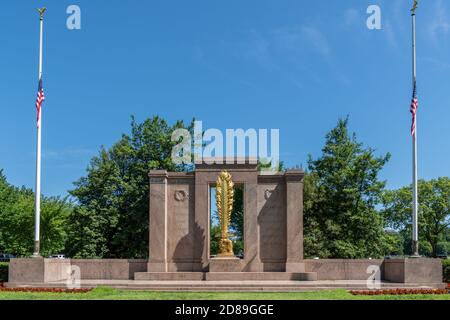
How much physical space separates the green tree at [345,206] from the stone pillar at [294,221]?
9.12 metres

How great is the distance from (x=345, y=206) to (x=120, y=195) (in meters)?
14.9

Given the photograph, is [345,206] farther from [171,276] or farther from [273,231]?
[171,276]

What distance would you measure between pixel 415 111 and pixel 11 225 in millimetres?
34652

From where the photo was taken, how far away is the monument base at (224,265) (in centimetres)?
2427

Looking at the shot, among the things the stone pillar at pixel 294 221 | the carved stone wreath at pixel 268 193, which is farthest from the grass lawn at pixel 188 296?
the carved stone wreath at pixel 268 193

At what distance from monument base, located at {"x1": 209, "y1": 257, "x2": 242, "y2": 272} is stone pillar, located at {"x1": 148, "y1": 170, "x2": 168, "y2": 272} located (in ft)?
7.91

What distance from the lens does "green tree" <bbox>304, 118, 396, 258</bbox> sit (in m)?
34.0

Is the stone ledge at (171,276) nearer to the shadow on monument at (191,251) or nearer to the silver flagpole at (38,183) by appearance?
the shadow on monument at (191,251)

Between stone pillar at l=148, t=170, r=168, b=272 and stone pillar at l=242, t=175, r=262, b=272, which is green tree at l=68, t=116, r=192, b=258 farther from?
stone pillar at l=242, t=175, r=262, b=272

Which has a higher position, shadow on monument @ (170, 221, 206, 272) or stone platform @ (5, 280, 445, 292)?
shadow on monument @ (170, 221, 206, 272)

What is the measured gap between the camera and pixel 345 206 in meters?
34.6


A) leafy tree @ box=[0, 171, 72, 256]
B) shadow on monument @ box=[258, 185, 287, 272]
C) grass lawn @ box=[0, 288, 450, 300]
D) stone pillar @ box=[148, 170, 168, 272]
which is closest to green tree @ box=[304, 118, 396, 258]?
shadow on monument @ box=[258, 185, 287, 272]

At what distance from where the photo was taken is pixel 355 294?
1816 centimetres
